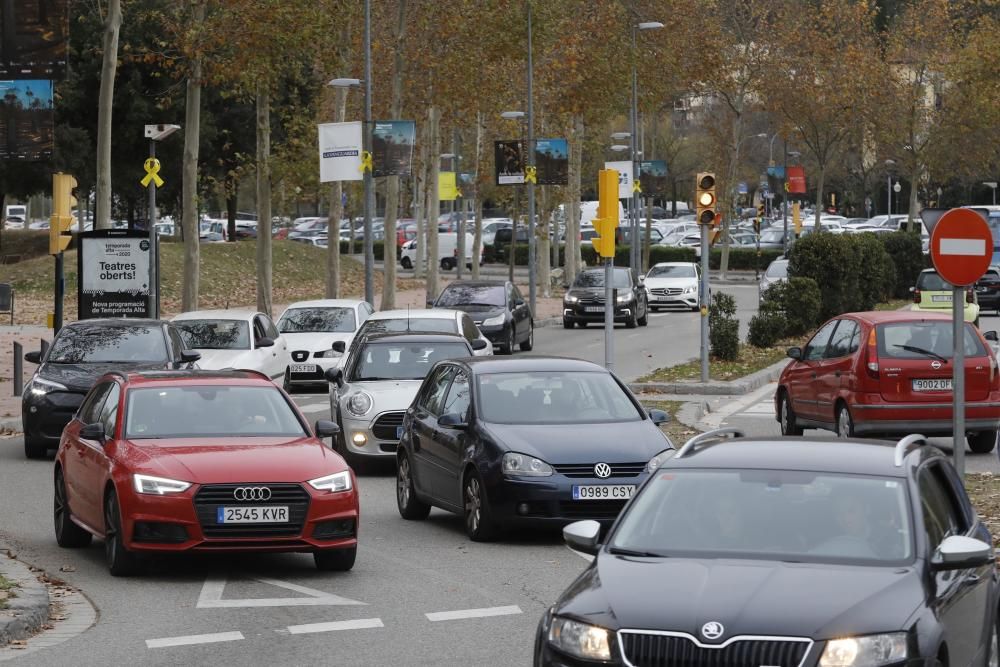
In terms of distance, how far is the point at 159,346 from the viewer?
22.0 meters

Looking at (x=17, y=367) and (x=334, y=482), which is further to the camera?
(x=17, y=367)

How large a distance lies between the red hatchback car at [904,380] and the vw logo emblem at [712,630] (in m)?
12.9

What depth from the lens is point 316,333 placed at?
31.7m

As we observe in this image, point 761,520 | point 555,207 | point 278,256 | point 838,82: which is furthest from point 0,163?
point 761,520

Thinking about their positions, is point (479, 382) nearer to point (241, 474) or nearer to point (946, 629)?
point (241, 474)

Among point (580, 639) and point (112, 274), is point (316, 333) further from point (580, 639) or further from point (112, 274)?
point (580, 639)

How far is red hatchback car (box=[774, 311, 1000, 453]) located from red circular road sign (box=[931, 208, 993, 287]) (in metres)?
6.31

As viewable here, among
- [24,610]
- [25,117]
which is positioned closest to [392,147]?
[25,117]

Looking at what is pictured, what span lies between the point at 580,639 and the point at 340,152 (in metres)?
33.1

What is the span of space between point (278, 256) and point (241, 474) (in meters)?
55.4

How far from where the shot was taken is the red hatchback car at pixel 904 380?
19.0 meters

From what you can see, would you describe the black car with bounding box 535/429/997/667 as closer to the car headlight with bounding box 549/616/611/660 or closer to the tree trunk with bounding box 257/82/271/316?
the car headlight with bounding box 549/616/611/660

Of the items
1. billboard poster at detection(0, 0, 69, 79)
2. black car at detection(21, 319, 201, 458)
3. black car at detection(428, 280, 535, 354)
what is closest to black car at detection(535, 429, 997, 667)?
black car at detection(21, 319, 201, 458)

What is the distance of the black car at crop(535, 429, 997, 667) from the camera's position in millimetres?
6273
